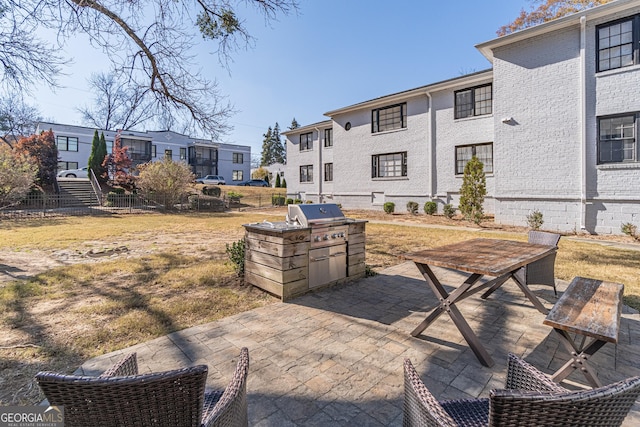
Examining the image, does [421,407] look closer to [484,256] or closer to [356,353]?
[356,353]

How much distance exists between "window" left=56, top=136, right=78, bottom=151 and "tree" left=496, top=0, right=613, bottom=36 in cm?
4223

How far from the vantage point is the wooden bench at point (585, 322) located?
2.05 m

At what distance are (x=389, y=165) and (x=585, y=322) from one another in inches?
671

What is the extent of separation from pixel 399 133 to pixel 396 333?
16.2 meters

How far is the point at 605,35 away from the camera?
417 inches

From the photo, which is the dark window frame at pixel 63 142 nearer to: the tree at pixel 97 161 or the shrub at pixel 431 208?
the tree at pixel 97 161

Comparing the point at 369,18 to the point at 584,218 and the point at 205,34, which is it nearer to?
the point at 205,34

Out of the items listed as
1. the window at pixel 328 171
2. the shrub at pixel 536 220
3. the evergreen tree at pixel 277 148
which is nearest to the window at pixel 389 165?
the window at pixel 328 171

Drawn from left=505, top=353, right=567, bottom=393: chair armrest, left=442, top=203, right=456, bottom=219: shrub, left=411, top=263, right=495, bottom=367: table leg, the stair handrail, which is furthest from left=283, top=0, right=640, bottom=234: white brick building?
the stair handrail

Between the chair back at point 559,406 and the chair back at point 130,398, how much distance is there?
1.01 m

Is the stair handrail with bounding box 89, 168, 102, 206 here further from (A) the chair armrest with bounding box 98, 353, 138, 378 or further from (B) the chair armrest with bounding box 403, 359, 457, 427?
(B) the chair armrest with bounding box 403, 359, 457, 427

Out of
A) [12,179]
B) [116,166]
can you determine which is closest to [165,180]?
[12,179]

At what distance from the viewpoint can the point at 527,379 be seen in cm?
156

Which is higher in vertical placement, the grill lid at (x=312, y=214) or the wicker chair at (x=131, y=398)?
the grill lid at (x=312, y=214)
